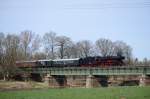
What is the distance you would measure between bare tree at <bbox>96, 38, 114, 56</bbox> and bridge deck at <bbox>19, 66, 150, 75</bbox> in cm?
4390

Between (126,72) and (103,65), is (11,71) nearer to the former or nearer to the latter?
(103,65)

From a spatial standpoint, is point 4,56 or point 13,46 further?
point 13,46

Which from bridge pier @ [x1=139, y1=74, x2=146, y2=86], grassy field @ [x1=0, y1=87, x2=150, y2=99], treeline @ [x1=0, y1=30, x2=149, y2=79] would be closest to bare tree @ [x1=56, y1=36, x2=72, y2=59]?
treeline @ [x1=0, y1=30, x2=149, y2=79]

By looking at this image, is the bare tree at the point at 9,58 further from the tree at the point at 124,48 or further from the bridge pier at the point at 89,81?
the tree at the point at 124,48

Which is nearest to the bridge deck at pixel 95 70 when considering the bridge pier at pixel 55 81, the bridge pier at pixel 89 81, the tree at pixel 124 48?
the bridge pier at pixel 89 81

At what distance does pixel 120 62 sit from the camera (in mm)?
68938

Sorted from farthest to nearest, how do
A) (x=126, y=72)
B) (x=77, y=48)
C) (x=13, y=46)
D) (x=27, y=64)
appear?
(x=77, y=48) → (x=13, y=46) → (x=27, y=64) → (x=126, y=72)

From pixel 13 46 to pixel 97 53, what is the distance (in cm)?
3944

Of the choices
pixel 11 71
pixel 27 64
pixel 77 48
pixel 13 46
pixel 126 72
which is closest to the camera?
pixel 126 72

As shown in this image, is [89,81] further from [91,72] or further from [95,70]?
[95,70]

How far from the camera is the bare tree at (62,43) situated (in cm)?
10612

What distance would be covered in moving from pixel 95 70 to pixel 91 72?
3.48ft

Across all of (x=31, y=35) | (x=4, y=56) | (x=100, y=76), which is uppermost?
(x=31, y=35)

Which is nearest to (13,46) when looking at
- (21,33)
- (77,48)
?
(21,33)
